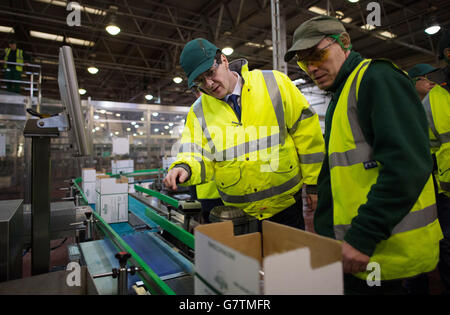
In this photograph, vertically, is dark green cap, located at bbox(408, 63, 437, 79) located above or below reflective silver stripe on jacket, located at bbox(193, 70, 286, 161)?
above

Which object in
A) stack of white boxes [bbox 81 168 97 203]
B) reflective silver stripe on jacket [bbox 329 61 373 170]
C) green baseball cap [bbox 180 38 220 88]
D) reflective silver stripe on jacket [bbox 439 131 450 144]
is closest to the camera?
reflective silver stripe on jacket [bbox 329 61 373 170]

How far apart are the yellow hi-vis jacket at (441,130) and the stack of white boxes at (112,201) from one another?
245 cm

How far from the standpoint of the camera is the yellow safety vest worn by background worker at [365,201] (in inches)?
34.6

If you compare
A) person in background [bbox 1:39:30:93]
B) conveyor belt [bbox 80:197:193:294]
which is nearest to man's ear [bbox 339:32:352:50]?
conveyor belt [bbox 80:197:193:294]

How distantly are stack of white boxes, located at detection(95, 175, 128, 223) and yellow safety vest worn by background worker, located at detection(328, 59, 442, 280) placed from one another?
6.23 feet

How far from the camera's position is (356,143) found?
0.93 meters

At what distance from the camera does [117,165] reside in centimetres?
584

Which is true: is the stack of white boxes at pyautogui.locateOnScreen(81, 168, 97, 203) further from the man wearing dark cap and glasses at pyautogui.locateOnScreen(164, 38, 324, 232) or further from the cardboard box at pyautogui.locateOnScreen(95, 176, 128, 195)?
the man wearing dark cap and glasses at pyautogui.locateOnScreen(164, 38, 324, 232)

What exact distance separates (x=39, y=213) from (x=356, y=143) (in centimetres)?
128

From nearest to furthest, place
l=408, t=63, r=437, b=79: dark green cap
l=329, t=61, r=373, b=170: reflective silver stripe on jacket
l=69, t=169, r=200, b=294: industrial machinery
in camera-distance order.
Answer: l=329, t=61, r=373, b=170: reflective silver stripe on jacket, l=69, t=169, r=200, b=294: industrial machinery, l=408, t=63, r=437, b=79: dark green cap

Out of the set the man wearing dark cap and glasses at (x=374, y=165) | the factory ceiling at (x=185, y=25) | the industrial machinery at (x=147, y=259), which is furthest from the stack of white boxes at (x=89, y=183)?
the factory ceiling at (x=185, y=25)

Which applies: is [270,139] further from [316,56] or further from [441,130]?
[441,130]

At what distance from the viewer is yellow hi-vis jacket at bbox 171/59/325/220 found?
4.78 ft
